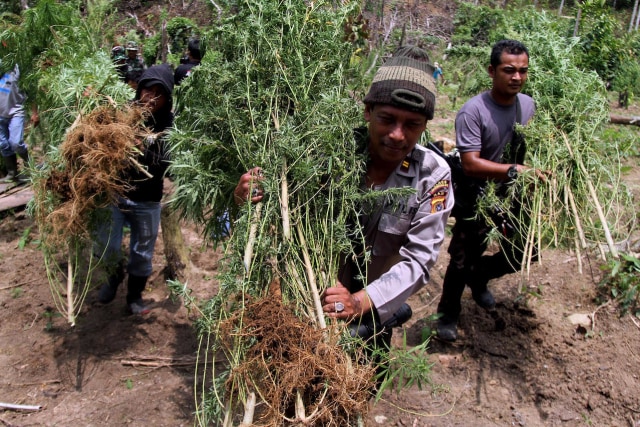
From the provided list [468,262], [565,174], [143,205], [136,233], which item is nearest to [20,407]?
[136,233]

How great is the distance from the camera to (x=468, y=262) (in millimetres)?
3621

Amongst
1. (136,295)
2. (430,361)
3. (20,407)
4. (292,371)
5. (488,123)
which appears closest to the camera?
(292,371)

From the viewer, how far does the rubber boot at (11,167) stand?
6.22 m

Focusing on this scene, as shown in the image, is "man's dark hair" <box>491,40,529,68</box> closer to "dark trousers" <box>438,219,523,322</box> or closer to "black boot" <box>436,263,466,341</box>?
"dark trousers" <box>438,219,523,322</box>

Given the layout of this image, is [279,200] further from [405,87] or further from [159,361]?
[159,361]

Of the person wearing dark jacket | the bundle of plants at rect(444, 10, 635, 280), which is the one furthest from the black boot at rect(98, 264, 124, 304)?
the bundle of plants at rect(444, 10, 635, 280)

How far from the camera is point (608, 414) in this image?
10.0 feet

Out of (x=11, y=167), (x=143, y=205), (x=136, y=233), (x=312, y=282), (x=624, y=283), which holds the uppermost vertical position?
(x=312, y=282)

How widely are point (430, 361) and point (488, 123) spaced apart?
1681 millimetres

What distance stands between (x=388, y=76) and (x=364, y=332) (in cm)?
110

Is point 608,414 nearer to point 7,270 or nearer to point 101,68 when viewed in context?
point 101,68

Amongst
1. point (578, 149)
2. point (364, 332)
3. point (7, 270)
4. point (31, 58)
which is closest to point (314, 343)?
point (364, 332)

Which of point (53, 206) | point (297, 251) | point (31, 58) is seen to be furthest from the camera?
point (31, 58)

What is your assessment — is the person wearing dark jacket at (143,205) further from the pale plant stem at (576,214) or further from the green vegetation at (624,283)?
the green vegetation at (624,283)
